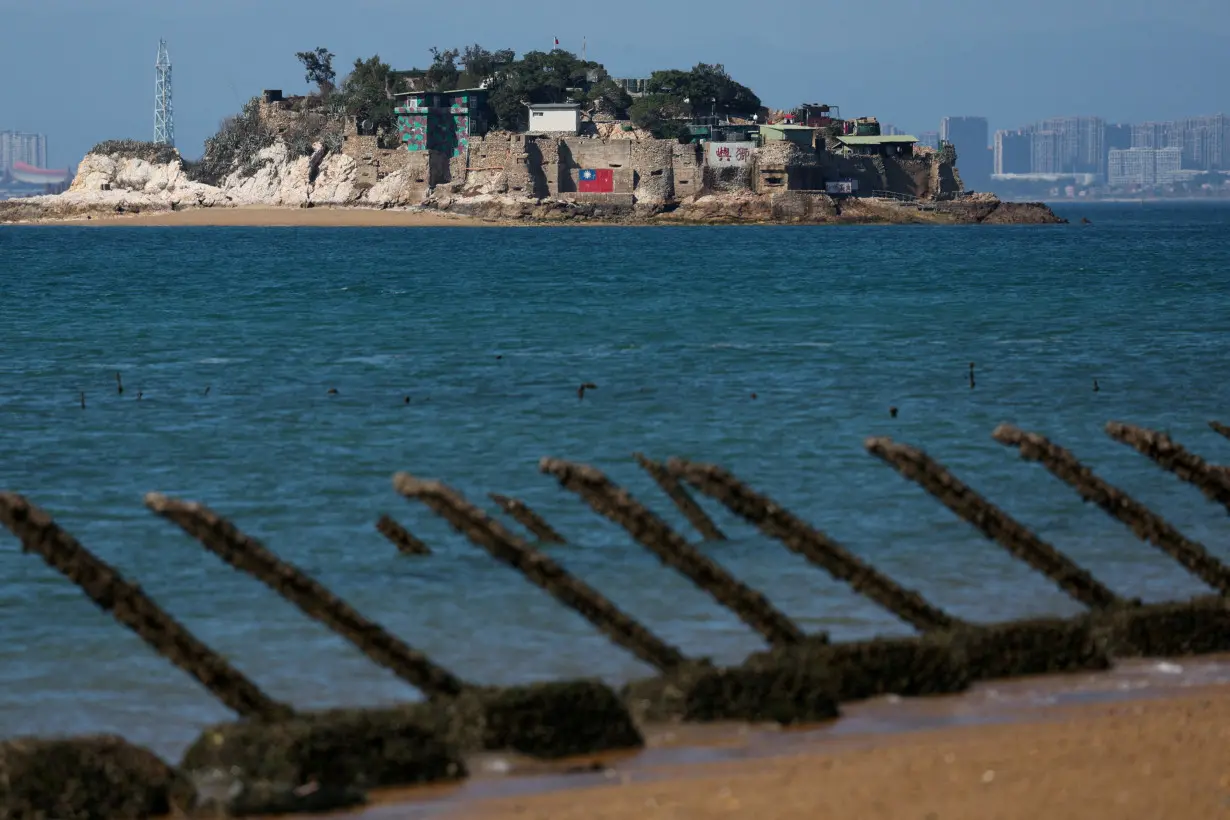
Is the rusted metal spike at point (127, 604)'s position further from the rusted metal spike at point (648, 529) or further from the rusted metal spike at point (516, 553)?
the rusted metal spike at point (648, 529)

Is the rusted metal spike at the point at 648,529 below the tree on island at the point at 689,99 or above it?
below

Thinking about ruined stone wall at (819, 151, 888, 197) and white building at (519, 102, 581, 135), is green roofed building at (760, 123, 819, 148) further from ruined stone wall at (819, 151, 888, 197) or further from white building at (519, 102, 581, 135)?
white building at (519, 102, 581, 135)

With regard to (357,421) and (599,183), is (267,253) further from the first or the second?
(357,421)

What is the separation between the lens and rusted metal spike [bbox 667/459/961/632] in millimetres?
10211

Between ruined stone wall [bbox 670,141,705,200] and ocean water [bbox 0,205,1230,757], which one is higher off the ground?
ruined stone wall [bbox 670,141,705,200]

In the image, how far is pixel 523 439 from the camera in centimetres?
2452

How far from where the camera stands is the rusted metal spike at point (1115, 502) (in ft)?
35.0

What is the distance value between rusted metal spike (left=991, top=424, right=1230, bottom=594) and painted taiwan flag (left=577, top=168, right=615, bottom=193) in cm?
13627

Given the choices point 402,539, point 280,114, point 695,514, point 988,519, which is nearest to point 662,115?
point 280,114

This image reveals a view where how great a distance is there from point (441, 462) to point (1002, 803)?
48.5ft

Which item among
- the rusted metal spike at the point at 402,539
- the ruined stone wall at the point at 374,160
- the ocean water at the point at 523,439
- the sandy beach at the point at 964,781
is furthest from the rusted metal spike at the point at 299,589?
the ruined stone wall at the point at 374,160

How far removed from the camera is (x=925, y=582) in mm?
14852

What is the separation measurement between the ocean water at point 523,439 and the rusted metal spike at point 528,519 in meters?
0.25

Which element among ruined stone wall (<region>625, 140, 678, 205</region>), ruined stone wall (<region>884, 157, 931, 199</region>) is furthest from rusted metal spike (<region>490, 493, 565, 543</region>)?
ruined stone wall (<region>884, 157, 931, 199</region>)
